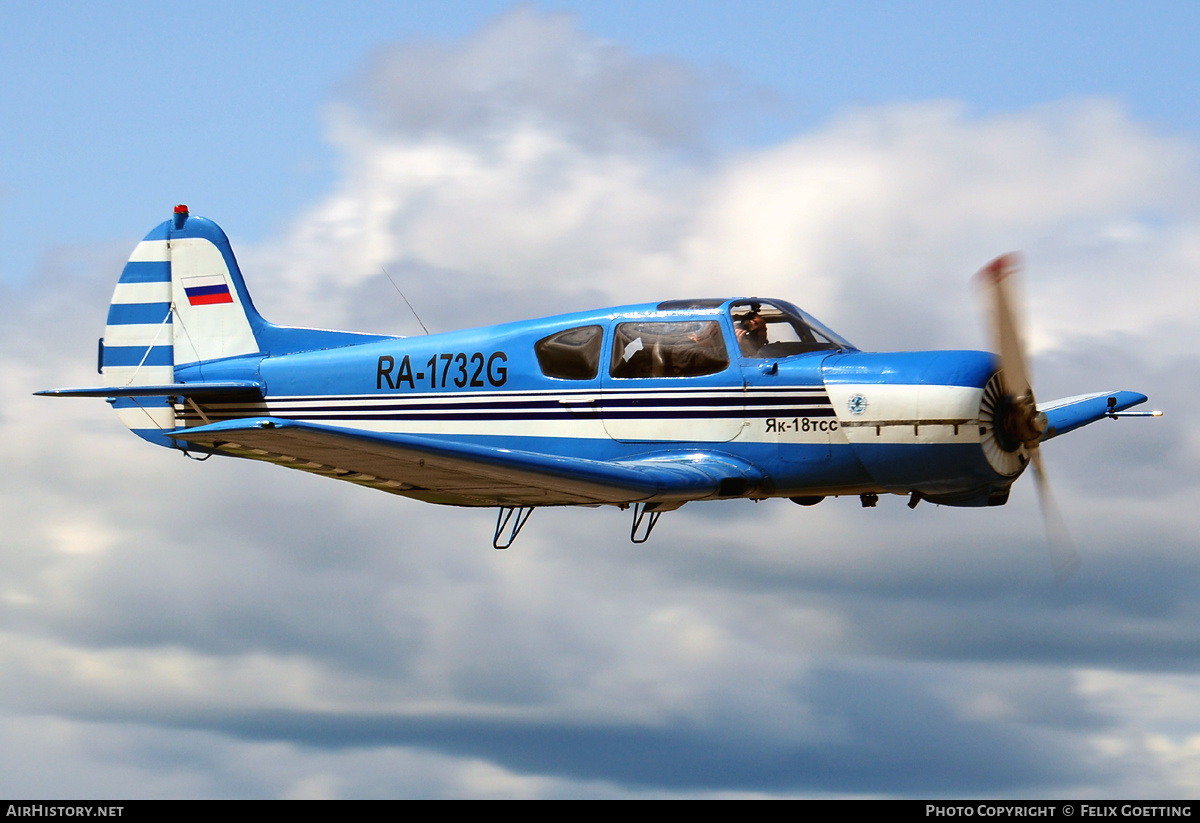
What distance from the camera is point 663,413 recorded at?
13.4 m

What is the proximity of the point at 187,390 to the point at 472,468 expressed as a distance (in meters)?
5.87

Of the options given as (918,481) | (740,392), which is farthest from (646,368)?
(918,481)

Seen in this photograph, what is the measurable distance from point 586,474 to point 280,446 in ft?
8.59

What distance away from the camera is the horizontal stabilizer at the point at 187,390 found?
15.8m

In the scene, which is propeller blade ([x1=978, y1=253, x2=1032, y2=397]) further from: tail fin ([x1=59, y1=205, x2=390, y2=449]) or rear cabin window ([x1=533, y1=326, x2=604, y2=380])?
tail fin ([x1=59, y1=205, x2=390, y2=449])

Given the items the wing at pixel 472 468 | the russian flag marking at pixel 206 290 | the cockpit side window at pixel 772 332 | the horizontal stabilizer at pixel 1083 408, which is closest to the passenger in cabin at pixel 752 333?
the cockpit side window at pixel 772 332

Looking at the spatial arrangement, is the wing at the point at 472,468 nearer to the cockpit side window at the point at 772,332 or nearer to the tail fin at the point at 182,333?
the cockpit side window at the point at 772,332

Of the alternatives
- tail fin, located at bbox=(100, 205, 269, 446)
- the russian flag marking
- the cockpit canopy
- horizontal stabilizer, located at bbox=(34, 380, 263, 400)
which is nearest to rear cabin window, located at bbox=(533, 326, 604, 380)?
the cockpit canopy

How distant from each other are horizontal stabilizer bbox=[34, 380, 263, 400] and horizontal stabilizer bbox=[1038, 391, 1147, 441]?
28.5ft

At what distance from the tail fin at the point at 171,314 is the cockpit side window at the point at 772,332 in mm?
6575

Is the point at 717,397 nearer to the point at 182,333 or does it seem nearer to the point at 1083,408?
the point at 1083,408

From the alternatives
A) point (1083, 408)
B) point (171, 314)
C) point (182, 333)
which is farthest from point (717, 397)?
point (171, 314)

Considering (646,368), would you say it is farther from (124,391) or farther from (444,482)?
(124,391)
